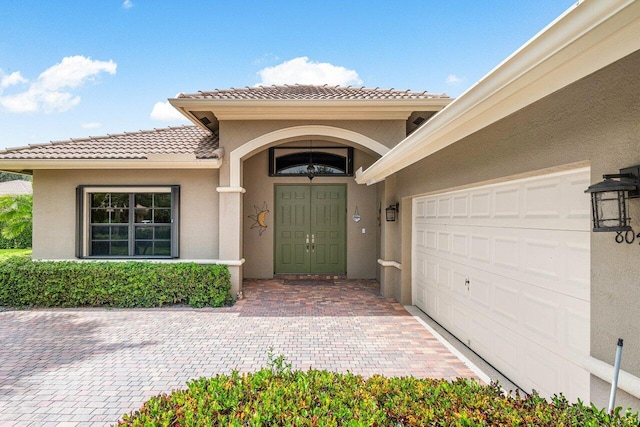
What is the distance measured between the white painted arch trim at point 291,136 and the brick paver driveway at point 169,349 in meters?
3.21

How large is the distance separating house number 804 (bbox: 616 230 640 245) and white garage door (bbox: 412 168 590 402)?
523 millimetres

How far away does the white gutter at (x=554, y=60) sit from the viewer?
1.92 metres

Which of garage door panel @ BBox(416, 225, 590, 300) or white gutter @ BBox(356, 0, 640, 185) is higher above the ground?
white gutter @ BBox(356, 0, 640, 185)

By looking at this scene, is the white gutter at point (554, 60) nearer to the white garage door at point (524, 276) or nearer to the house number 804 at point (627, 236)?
the white garage door at point (524, 276)

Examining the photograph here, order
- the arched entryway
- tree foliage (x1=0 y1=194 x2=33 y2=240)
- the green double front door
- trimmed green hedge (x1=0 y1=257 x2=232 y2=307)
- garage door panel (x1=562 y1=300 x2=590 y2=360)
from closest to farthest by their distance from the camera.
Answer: garage door panel (x1=562 y1=300 x2=590 y2=360) → trimmed green hedge (x1=0 y1=257 x2=232 y2=307) → the arched entryway → the green double front door → tree foliage (x1=0 y1=194 x2=33 y2=240)

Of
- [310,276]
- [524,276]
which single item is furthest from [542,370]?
[310,276]

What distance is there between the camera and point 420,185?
6621 millimetres

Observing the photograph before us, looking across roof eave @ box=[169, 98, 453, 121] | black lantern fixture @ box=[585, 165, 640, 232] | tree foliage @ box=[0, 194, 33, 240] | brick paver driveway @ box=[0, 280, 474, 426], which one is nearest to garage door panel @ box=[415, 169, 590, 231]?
black lantern fixture @ box=[585, 165, 640, 232]

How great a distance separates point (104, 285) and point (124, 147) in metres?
3.44

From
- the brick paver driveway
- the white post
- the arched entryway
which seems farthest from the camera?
the arched entryway

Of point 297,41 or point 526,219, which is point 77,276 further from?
point 297,41

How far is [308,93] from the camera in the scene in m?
9.26

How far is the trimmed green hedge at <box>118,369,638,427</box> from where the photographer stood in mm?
1976

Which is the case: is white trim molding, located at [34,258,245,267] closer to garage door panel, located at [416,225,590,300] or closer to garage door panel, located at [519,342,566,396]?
garage door panel, located at [416,225,590,300]
